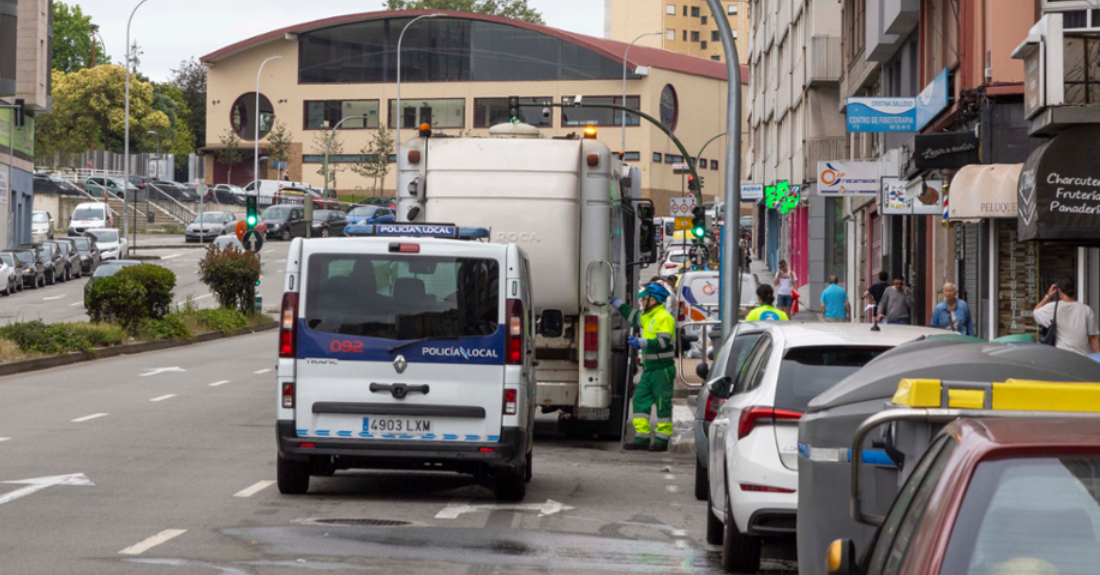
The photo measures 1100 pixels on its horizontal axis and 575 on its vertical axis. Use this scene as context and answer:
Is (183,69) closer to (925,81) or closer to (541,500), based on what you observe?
(925,81)

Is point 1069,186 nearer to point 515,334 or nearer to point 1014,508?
point 515,334

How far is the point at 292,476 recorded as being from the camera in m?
10.4

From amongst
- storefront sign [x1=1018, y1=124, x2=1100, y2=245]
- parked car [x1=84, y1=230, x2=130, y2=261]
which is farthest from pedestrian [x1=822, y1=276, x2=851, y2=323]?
parked car [x1=84, y1=230, x2=130, y2=261]

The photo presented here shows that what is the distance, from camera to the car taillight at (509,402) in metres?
10.1

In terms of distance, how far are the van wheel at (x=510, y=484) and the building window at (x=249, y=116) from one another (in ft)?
297

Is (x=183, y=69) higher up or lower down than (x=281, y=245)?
higher up

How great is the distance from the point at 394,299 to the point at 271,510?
1.73m

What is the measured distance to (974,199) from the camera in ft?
63.7

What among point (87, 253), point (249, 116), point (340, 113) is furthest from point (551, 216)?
point (249, 116)

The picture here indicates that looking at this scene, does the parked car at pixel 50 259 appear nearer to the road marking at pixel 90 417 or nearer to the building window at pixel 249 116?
the road marking at pixel 90 417

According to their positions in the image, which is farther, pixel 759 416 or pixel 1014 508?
pixel 759 416

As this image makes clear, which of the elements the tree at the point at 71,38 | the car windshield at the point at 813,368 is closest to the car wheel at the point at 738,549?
the car windshield at the point at 813,368

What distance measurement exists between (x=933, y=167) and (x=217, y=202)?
67.1 meters

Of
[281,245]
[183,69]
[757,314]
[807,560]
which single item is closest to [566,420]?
[757,314]
